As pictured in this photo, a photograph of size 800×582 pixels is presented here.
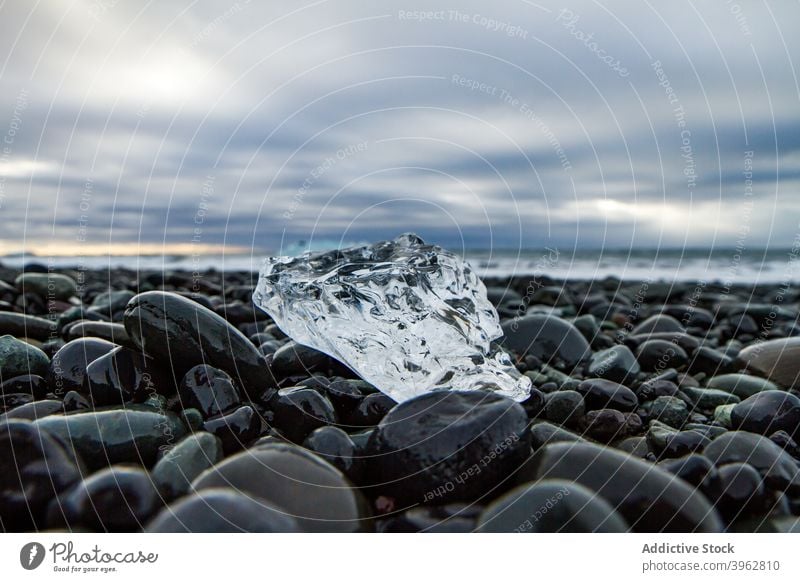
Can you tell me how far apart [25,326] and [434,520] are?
133 inches

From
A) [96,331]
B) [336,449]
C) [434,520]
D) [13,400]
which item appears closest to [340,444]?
[336,449]

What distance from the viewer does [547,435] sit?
→ 304 centimetres

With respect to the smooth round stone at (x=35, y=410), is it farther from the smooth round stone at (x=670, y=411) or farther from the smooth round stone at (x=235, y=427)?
the smooth round stone at (x=670, y=411)

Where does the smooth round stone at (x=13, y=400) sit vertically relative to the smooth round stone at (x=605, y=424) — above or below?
below

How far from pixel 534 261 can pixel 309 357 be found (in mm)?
15782

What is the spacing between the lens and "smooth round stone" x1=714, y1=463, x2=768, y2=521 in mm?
2658

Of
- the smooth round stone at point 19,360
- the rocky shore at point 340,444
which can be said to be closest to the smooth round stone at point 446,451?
the rocky shore at point 340,444

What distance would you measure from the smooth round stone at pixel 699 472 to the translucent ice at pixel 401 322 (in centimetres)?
99

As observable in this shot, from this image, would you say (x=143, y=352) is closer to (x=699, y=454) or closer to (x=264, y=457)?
(x=264, y=457)

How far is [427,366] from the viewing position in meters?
3.59

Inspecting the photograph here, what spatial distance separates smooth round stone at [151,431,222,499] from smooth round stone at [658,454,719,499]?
2.01 m

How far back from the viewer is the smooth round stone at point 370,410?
329cm

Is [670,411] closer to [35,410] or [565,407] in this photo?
[565,407]

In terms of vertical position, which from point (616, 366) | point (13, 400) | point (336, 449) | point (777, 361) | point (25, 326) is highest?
point (777, 361)
